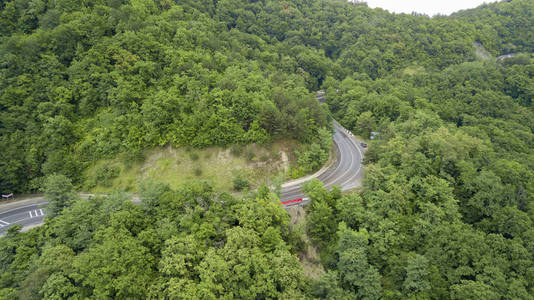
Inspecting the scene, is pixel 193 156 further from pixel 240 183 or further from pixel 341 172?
pixel 341 172

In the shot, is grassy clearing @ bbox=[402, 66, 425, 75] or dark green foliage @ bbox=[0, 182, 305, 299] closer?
dark green foliage @ bbox=[0, 182, 305, 299]

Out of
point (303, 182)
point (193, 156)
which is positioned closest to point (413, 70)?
point (303, 182)

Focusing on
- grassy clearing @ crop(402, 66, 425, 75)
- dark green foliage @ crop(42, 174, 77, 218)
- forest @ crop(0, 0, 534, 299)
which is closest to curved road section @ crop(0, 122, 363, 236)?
forest @ crop(0, 0, 534, 299)

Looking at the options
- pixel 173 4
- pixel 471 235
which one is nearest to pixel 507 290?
pixel 471 235

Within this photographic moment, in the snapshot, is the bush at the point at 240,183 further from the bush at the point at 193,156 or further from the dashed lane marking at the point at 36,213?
the dashed lane marking at the point at 36,213

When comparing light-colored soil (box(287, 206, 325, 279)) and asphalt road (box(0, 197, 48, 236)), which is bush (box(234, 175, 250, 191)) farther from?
asphalt road (box(0, 197, 48, 236))

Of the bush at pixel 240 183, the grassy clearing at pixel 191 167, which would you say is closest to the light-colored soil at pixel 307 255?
the bush at pixel 240 183
